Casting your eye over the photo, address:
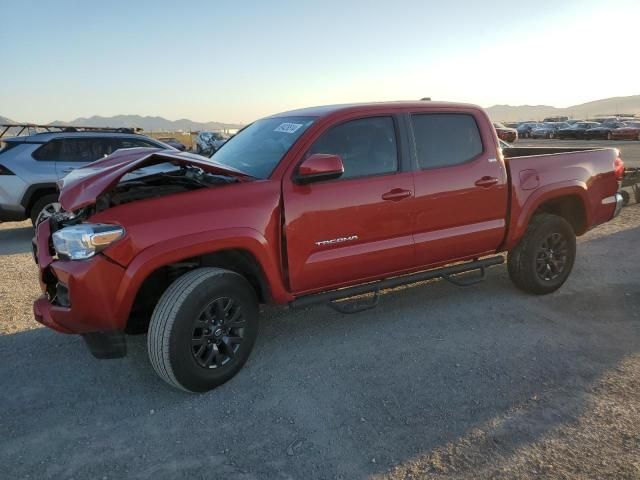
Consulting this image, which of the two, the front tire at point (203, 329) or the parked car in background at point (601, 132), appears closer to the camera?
the front tire at point (203, 329)

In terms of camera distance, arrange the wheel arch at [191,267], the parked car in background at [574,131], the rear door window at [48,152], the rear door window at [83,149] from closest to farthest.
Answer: the wheel arch at [191,267] → the rear door window at [48,152] → the rear door window at [83,149] → the parked car in background at [574,131]

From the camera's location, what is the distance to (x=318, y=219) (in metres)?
3.61

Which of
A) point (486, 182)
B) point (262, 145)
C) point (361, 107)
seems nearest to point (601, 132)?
point (486, 182)

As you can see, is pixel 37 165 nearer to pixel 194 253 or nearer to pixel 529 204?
pixel 194 253

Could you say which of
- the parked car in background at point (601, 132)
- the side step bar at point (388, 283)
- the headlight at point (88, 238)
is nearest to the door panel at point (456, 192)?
the side step bar at point (388, 283)

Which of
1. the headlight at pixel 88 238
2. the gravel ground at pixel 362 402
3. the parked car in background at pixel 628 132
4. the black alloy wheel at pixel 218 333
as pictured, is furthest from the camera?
the parked car in background at pixel 628 132

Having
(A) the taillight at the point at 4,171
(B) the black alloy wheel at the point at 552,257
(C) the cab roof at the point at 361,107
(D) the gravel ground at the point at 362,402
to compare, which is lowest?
(D) the gravel ground at the point at 362,402

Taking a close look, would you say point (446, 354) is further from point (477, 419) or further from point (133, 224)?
point (133, 224)

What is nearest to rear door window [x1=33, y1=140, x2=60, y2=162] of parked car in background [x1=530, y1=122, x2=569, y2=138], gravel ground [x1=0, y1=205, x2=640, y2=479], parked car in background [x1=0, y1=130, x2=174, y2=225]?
parked car in background [x1=0, y1=130, x2=174, y2=225]

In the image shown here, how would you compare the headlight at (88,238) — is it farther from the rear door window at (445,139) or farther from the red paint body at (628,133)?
the red paint body at (628,133)

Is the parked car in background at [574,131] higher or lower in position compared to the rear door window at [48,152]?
lower

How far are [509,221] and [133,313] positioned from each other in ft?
11.0

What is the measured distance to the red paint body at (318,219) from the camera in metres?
3.05

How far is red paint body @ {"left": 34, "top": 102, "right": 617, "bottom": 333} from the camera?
120 inches
